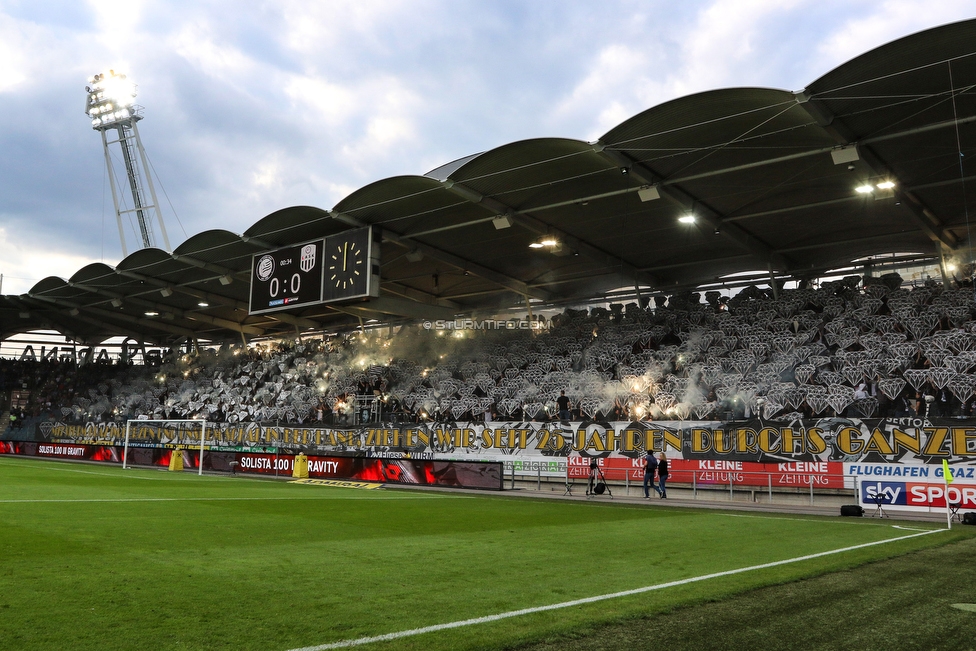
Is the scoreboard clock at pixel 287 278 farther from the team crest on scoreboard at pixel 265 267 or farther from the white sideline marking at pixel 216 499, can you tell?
the white sideline marking at pixel 216 499

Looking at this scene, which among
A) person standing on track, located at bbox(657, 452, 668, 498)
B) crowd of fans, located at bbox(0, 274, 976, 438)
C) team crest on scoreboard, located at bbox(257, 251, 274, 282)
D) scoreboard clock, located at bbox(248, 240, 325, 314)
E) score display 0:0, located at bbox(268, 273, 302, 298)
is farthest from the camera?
team crest on scoreboard, located at bbox(257, 251, 274, 282)

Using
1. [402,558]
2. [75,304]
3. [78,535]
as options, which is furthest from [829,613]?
[75,304]

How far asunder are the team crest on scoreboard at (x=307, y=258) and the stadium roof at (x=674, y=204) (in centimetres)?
100

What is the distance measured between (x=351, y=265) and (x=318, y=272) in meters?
1.57

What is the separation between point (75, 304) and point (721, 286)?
121 feet

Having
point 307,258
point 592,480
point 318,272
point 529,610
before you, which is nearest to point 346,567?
point 529,610

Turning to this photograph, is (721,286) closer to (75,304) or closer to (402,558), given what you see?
(402,558)

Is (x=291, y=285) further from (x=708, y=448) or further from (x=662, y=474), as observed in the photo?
(x=708, y=448)

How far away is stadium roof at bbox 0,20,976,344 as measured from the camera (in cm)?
1809

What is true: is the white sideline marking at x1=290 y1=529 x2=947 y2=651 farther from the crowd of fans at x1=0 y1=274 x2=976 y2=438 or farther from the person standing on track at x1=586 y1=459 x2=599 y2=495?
the crowd of fans at x1=0 y1=274 x2=976 y2=438

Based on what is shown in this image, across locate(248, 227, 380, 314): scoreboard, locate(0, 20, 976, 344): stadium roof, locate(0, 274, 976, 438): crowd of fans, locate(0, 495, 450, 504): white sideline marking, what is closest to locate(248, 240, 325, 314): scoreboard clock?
locate(248, 227, 380, 314): scoreboard

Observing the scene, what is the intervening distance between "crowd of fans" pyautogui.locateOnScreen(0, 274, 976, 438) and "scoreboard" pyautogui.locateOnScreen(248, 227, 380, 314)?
312 inches

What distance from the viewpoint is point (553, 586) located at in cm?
694

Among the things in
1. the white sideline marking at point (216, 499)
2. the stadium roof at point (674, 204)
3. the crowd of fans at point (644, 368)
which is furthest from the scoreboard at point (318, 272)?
the white sideline marking at point (216, 499)
